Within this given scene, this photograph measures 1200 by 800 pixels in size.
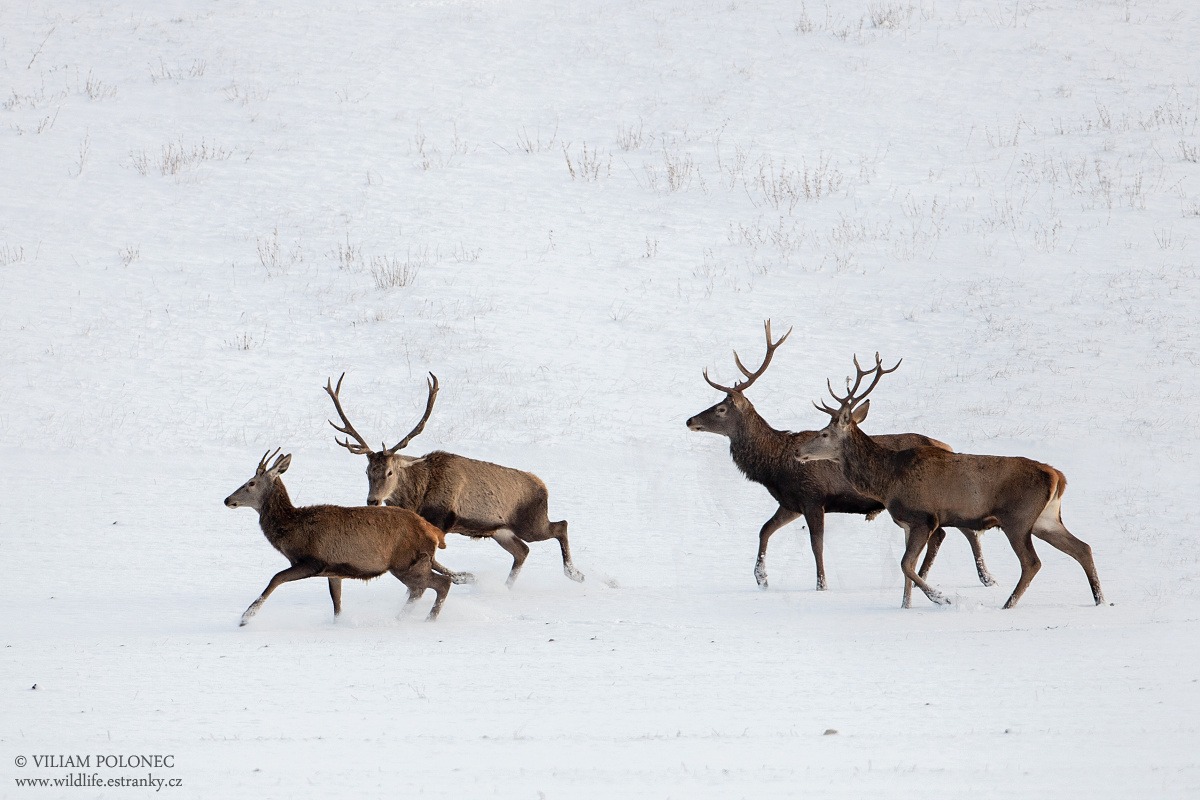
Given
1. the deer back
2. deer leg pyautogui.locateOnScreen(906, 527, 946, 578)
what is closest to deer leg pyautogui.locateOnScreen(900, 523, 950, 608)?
deer leg pyautogui.locateOnScreen(906, 527, 946, 578)

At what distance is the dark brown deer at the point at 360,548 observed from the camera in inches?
399

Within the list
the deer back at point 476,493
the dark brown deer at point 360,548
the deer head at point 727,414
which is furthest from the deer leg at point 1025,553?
the dark brown deer at point 360,548

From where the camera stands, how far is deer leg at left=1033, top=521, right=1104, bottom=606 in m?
10.5

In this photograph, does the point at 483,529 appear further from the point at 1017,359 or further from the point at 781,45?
the point at 781,45

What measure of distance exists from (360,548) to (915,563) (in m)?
4.43

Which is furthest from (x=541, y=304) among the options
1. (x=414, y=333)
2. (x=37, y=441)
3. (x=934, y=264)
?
(x=37, y=441)

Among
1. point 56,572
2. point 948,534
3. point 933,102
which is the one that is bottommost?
point 948,534

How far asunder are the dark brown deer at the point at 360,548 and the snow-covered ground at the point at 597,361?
0.40m

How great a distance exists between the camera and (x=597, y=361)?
18234 mm

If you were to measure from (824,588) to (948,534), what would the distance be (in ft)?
10.9

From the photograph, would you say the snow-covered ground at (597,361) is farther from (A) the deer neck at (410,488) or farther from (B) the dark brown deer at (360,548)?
(A) the deer neck at (410,488)

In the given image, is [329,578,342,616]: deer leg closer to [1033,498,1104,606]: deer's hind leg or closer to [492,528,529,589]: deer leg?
[492,528,529,589]: deer leg

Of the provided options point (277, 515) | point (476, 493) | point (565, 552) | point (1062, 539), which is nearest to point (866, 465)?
point (1062, 539)

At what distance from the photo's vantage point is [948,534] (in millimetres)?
14555
